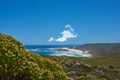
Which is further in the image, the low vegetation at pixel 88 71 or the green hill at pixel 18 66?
the low vegetation at pixel 88 71

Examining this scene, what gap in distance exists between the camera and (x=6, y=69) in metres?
13.2

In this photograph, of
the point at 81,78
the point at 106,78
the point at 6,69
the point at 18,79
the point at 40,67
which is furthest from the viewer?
the point at 106,78

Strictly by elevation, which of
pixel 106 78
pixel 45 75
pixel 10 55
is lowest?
pixel 106 78

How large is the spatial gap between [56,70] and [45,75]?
1443mm

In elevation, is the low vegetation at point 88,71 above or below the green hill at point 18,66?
below

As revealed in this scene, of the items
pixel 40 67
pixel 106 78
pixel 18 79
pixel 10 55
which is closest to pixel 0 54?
pixel 10 55

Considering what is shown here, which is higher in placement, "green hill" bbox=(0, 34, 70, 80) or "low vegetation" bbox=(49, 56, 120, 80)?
"green hill" bbox=(0, 34, 70, 80)

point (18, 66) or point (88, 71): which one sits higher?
point (18, 66)

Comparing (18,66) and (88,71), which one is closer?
(18,66)

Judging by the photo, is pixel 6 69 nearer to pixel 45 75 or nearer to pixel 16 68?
pixel 16 68

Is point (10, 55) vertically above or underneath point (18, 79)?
above

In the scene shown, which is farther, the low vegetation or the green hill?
the low vegetation

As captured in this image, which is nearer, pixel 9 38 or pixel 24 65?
pixel 24 65

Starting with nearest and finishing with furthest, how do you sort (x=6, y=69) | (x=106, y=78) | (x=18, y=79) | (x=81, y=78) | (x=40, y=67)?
1. (x=6, y=69)
2. (x=18, y=79)
3. (x=40, y=67)
4. (x=81, y=78)
5. (x=106, y=78)
